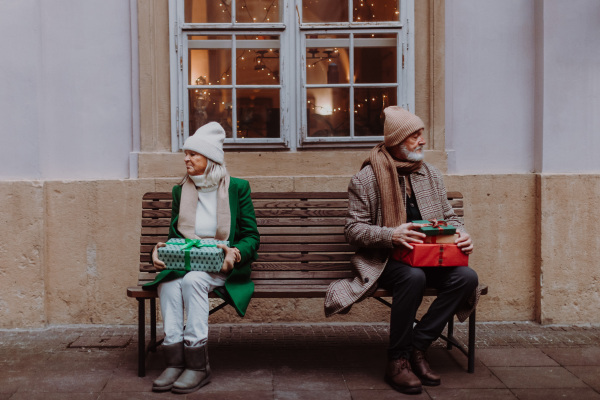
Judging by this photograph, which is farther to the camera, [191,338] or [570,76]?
[570,76]

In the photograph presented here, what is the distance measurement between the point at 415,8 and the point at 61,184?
3.32 m

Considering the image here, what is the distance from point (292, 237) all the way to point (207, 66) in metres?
1.84

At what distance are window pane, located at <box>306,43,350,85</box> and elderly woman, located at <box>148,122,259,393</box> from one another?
162 cm

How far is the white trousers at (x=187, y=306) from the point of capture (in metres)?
4.23

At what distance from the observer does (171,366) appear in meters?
4.27

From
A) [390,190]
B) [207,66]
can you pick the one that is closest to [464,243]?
[390,190]

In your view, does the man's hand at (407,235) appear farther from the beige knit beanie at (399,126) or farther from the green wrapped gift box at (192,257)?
the green wrapped gift box at (192,257)

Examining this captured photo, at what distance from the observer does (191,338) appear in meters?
4.22

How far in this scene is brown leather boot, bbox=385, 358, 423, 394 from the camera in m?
4.15

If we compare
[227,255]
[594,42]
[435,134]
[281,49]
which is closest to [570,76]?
[594,42]

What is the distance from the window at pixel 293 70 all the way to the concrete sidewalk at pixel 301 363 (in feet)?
5.48

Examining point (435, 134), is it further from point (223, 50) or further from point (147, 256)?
point (147, 256)

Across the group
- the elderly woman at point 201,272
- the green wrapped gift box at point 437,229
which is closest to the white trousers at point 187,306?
the elderly woman at point 201,272

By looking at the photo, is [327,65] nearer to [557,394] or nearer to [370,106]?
[370,106]
